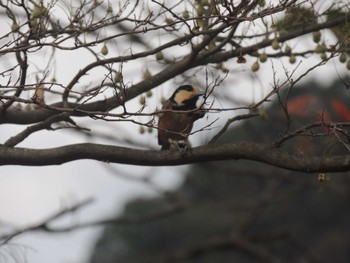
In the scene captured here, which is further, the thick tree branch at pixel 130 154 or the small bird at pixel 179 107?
the small bird at pixel 179 107

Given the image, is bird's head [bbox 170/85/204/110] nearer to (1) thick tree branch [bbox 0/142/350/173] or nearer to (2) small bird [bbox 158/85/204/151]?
(2) small bird [bbox 158/85/204/151]

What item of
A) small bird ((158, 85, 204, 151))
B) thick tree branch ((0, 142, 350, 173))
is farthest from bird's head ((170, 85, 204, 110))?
thick tree branch ((0, 142, 350, 173))

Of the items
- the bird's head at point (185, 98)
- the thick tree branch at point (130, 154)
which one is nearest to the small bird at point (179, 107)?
the bird's head at point (185, 98)

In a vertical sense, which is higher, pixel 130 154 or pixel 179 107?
pixel 179 107

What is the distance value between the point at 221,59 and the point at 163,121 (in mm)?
704

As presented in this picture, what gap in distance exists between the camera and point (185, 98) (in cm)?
473

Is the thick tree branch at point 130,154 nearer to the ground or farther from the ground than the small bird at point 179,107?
nearer to the ground

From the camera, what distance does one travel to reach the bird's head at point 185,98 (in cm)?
470

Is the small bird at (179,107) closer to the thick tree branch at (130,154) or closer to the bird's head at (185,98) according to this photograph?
the bird's head at (185,98)

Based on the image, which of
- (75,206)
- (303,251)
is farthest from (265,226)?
(75,206)

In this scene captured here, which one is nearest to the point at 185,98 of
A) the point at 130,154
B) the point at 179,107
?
the point at 179,107

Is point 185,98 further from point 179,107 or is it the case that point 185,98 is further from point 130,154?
point 130,154

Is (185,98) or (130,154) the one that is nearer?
(130,154)

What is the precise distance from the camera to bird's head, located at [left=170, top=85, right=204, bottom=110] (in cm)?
470
